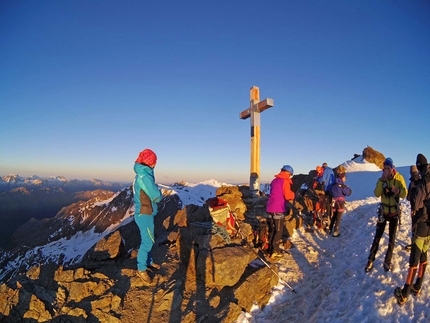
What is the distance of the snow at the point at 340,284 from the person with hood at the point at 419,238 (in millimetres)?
197

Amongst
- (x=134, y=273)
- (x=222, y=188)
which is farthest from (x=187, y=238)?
(x=222, y=188)

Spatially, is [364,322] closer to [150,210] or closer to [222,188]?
[150,210]

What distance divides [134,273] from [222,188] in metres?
6.89

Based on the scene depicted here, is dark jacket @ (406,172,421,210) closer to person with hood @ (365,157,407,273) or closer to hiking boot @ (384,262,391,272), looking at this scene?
person with hood @ (365,157,407,273)

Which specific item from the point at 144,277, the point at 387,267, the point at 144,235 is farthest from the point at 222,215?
the point at 387,267

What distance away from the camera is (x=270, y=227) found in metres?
8.84

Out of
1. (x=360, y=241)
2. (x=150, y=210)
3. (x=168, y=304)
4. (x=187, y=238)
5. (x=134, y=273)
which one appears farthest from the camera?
(x=360, y=241)

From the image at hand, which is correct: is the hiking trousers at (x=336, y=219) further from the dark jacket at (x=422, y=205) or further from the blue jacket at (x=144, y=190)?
the blue jacket at (x=144, y=190)

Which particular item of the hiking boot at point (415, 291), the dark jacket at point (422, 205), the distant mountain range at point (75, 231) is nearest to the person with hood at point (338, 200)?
the dark jacket at point (422, 205)

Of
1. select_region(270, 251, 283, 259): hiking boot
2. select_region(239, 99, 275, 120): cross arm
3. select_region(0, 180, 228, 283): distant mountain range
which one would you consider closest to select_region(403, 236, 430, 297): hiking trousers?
select_region(270, 251, 283, 259): hiking boot

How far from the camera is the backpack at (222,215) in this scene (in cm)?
834

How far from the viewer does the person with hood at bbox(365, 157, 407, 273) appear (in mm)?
6426

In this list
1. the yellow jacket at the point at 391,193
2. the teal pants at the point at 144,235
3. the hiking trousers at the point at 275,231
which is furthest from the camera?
the hiking trousers at the point at 275,231

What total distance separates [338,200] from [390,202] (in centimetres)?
381
